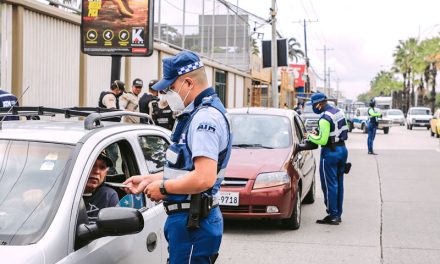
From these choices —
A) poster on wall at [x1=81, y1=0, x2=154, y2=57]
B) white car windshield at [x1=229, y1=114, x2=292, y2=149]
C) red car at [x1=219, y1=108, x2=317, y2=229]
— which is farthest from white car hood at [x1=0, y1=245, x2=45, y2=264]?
poster on wall at [x1=81, y1=0, x2=154, y2=57]

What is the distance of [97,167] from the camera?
12.8ft

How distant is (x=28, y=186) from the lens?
10.9ft

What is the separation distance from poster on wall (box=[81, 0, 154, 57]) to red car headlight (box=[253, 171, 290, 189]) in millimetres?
4192

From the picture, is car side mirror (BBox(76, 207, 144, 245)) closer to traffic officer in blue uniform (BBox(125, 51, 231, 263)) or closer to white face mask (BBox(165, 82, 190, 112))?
traffic officer in blue uniform (BBox(125, 51, 231, 263))

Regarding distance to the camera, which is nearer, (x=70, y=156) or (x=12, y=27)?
(x=70, y=156)

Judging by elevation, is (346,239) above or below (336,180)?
below

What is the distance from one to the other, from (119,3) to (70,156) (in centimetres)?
820

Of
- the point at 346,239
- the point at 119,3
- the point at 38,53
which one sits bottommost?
the point at 346,239

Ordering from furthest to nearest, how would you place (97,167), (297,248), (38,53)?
(38,53), (297,248), (97,167)

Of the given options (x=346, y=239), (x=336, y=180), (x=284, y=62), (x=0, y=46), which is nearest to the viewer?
(x=346, y=239)

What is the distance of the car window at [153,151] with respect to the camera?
13.9 ft

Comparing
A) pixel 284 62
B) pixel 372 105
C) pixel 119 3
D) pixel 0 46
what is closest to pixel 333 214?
pixel 119 3

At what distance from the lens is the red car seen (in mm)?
7875

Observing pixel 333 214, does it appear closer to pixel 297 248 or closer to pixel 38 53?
pixel 297 248
